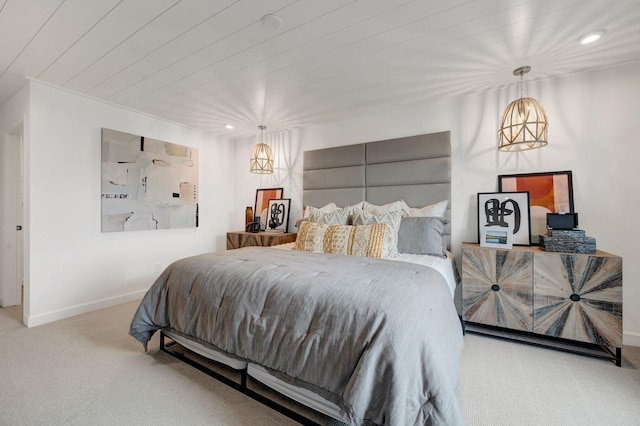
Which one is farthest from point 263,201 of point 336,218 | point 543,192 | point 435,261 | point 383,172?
point 543,192

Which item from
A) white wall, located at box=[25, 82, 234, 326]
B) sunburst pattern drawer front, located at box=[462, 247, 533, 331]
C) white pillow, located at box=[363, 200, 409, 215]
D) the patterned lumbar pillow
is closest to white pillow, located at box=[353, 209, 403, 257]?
the patterned lumbar pillow

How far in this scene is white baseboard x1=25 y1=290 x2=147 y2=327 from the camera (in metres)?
2.62

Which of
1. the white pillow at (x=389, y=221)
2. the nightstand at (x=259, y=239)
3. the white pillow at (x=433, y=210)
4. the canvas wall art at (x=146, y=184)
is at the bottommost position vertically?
the nightstand at (x=259, y=239)

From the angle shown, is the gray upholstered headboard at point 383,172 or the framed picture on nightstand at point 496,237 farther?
the gray upholstered headboard at point 383,172

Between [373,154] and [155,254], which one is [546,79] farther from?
[155,254]

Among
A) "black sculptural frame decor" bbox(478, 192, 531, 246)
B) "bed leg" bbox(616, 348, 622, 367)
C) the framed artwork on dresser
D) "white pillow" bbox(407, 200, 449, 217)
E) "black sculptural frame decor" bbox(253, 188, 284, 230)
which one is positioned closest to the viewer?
"bed leg" bbox(616, 348, 622, 367)

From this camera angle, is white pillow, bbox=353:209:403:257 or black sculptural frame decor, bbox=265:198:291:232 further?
black sculptural frame decor, bbox=265:198:291:232

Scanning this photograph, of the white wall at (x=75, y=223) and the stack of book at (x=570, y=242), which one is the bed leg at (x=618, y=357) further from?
the white wall at (x=75, y=223)

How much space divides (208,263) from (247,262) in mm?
289

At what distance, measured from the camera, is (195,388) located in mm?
1718

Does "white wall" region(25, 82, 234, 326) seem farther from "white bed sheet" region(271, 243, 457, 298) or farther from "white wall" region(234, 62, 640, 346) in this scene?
"white wall" region(234, 62, 640, 346)

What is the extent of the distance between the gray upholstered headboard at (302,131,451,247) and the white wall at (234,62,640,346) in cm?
15

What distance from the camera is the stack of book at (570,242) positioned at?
2.13 metres

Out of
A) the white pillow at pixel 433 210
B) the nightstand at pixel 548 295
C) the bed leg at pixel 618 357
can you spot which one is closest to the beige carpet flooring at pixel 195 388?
the bed leg at pixel 618 357
